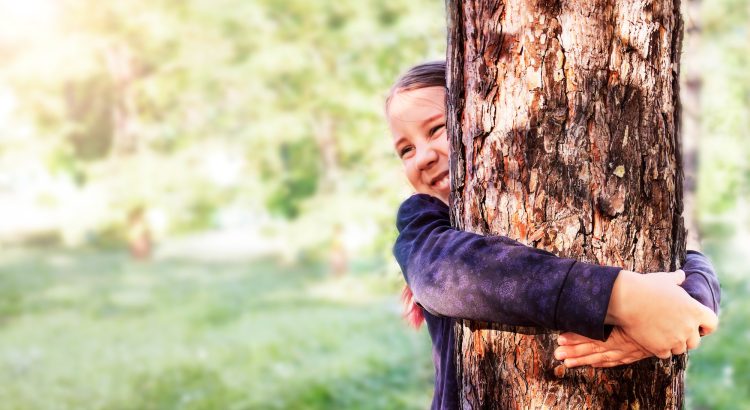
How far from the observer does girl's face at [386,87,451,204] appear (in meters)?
1.85

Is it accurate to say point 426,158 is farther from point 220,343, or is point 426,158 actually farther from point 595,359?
point 220,343

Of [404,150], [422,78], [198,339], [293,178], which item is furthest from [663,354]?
[293,178]

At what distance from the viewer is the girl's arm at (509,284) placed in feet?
4.08

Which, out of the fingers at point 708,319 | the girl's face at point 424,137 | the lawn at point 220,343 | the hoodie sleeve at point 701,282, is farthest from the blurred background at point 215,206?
the fingers at point 708,319

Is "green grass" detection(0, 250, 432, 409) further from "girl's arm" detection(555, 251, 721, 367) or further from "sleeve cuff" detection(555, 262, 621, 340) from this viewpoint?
"sleeve cuff" detection(555, 262, 621, 340)

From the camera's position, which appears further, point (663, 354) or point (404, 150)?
point (404, 150)

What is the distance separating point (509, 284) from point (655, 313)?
0.27 m

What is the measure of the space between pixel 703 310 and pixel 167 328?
12.2 m

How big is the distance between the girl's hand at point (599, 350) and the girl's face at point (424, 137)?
609 millimetres

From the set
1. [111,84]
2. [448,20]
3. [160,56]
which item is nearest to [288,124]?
[160,56]

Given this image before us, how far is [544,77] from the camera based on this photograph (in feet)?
4.65

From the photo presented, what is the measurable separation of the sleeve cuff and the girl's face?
648 mm

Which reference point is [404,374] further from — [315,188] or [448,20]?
[315,188]

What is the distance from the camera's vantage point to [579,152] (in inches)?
54.9
